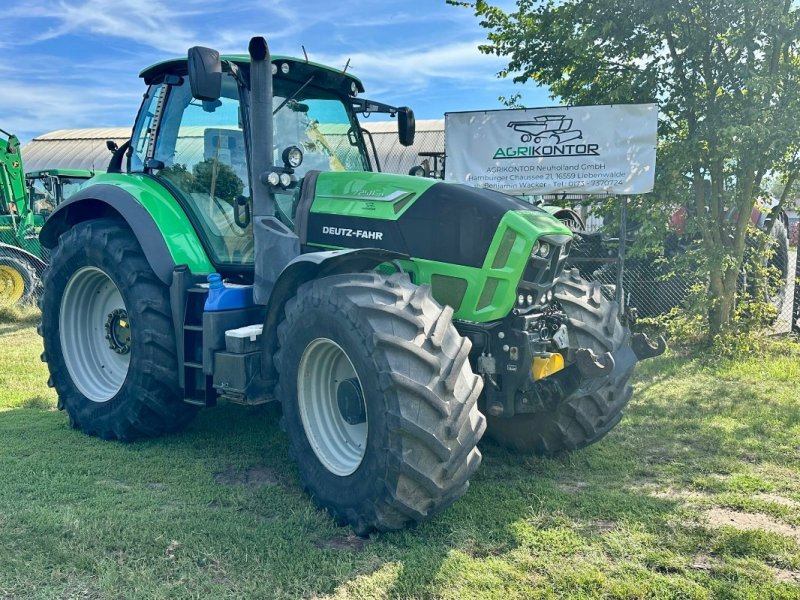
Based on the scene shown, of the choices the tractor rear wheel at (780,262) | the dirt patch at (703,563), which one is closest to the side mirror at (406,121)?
the dirt patch at (703,563)

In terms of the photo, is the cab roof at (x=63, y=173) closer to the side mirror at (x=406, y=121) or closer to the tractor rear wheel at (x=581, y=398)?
the side mirror at (x=406, y=121)

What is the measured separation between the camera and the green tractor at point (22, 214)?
462 inches

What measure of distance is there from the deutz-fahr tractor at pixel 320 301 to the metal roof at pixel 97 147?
2389cm

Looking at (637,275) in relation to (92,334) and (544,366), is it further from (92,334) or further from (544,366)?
(92,334)

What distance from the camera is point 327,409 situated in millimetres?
3883

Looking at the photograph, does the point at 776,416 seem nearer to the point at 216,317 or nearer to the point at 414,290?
the point at 414,290

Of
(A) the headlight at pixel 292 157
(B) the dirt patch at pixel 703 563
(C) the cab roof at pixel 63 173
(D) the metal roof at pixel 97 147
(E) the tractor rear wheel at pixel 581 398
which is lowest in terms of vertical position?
(B) the dirt patch at pixel 703 563

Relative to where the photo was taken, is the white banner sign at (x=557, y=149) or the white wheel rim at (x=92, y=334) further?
the white banner sign at (x=557, y=149)

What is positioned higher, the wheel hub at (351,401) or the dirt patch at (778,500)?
the wheel hub at (351,401)

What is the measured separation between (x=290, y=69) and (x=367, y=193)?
1.19 metres

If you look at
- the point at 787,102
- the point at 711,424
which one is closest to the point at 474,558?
the point at 711,424

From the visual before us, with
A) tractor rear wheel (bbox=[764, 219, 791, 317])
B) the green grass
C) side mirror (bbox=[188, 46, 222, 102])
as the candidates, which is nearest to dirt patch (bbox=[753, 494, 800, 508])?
the green grass

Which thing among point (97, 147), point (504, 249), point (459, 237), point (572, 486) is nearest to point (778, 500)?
point (572, 486)

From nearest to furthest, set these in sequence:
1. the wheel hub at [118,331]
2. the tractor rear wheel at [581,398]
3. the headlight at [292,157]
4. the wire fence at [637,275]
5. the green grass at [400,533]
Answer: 1. the green grass at [400,533]
2. the tractor rear wheel at [581,398]
3. the headlight at [292,157]
4. the wheel hub at [118,331]
5. the wire fence at [637,275]
